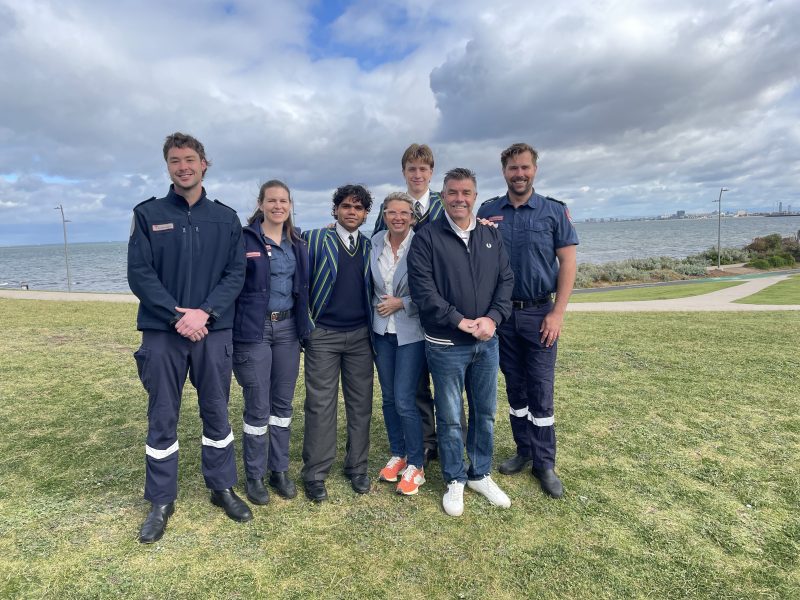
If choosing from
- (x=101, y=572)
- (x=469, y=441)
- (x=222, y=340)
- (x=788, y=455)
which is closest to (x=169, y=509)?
(x=101, y=572)

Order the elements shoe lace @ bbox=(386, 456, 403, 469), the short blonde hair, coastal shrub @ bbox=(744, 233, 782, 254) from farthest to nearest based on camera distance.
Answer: coastal shrub @ bbox=(744, 233, 782, 254)
shoe lace @ bbox=(386, 456, 403, 469)
the short blonde hair

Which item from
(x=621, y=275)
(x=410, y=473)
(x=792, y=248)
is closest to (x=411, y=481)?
(x=410, y=473)

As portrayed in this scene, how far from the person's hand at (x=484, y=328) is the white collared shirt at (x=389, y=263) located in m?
0.60

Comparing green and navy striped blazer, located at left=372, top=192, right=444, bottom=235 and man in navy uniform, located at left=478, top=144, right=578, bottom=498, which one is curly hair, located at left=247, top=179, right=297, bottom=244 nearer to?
green and navy striped blazer, located at left=372, top=192, right=444, bottom=235

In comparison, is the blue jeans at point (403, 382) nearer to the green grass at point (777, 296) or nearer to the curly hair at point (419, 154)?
the curly hair at point (419, 154)

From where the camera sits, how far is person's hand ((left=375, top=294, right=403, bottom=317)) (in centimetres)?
313

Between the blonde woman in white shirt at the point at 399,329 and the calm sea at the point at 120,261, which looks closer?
the blonde woman in white shirt at the point at 399,329

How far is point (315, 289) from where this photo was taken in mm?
3227

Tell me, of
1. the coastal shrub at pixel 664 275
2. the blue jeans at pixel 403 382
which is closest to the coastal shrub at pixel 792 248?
the coastal shrub at pixel 664 275

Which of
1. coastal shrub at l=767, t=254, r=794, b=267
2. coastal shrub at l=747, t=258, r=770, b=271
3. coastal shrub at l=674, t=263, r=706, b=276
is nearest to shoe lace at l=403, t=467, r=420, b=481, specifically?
coastal shrub at l=674, t=263, r=706, b=276

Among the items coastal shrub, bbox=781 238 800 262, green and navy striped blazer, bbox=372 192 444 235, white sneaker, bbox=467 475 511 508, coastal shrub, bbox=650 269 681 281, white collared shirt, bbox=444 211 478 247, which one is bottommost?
coastal shrub, bbox=650 269 681 281

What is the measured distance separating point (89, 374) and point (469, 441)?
538cm

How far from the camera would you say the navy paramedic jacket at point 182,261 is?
273cm

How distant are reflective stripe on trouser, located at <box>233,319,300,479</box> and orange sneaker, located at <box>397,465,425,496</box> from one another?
0.83 m
